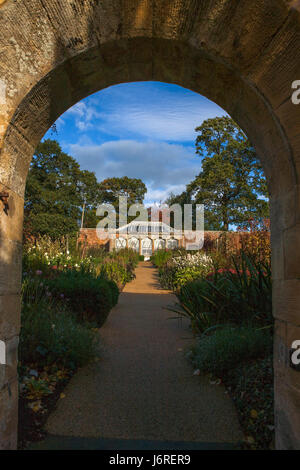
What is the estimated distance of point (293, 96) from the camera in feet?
5.49

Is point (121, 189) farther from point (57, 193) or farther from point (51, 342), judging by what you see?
point (51, 342)

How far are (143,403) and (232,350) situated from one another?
102 centimetres

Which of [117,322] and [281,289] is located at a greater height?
[281,289]

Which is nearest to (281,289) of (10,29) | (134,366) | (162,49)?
(162,49)

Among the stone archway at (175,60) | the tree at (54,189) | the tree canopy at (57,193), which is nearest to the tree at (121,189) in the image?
the tree canopy at (57,193)

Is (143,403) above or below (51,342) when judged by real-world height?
below

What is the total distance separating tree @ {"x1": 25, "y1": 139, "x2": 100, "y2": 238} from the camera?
2181cm

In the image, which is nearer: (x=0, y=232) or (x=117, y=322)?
(x=0, y=232)

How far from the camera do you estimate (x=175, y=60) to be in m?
1.96

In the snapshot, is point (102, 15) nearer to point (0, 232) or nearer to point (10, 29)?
point (10, 29)

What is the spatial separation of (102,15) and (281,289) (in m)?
1.81

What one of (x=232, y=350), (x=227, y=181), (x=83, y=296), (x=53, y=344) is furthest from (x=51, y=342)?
(x=227, y=181)

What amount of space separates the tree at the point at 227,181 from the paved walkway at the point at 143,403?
18.7 meters

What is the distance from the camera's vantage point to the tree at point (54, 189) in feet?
71.6
